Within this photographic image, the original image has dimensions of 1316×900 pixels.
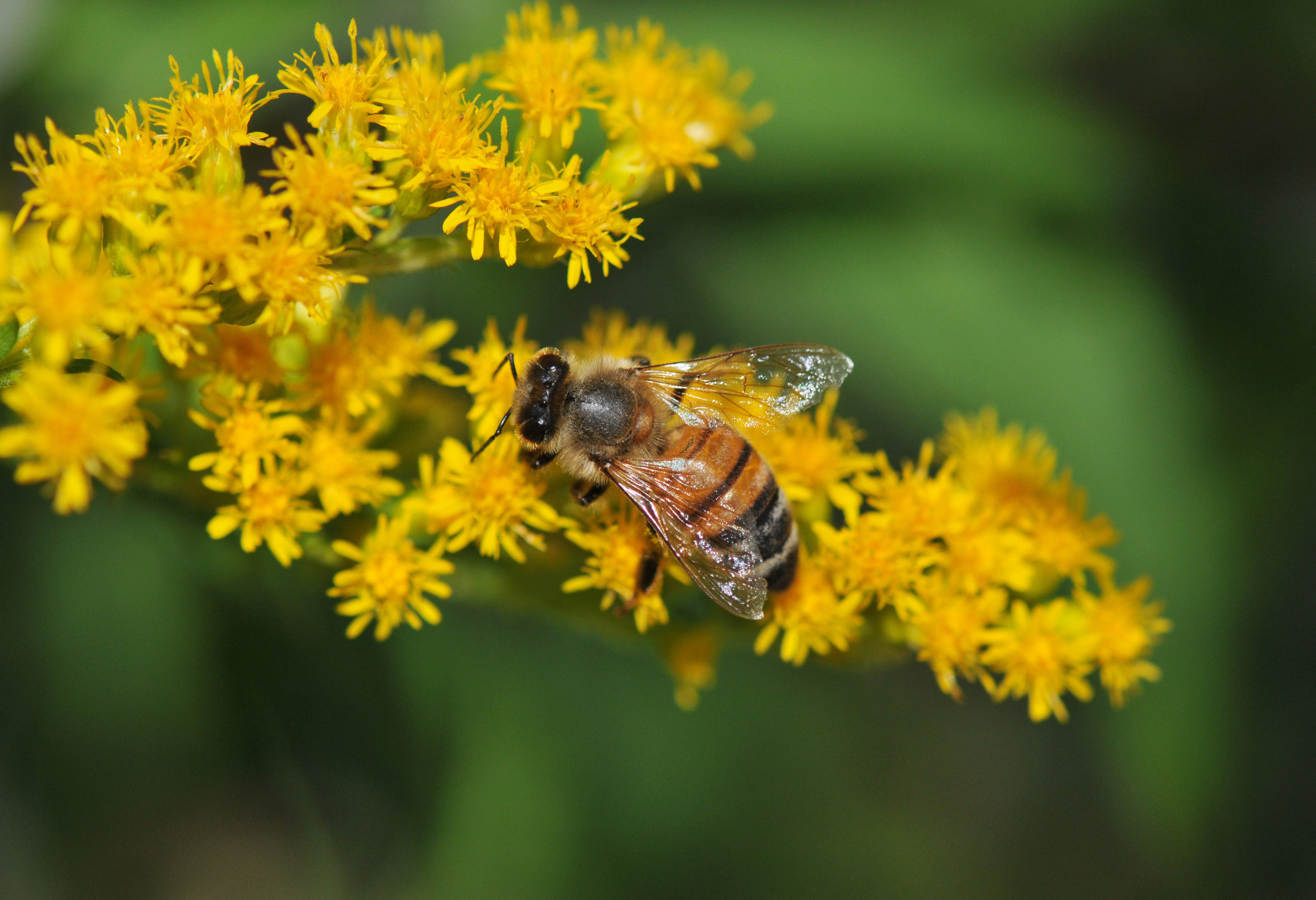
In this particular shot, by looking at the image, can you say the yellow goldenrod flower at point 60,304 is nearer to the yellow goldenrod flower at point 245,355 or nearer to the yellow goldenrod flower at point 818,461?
the yellow goldenrod flower at point 245,355

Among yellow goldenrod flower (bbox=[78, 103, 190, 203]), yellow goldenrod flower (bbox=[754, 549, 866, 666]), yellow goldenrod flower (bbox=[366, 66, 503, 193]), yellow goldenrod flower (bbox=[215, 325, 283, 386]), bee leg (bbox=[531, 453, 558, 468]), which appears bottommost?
yellow goldenrod flower (bbox=[754, 549, 866, 666])

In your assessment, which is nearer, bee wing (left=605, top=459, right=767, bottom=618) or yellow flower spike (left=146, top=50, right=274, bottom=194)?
yellow flower spike (left=146, top=50, right=274, bottom=194)

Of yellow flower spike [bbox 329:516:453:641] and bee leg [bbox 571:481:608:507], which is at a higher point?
bee leg [bbox 571:481:608:507]

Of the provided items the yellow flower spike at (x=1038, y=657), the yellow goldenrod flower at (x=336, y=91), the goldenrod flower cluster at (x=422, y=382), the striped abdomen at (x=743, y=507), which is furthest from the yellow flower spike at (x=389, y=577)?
the yellow flower spike at (x=1038, y=657)

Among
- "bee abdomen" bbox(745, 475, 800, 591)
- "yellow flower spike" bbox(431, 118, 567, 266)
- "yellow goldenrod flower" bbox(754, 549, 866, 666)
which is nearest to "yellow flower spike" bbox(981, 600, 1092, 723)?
"yellow goldenrod flower" bbox(754, 549, 866, 666)

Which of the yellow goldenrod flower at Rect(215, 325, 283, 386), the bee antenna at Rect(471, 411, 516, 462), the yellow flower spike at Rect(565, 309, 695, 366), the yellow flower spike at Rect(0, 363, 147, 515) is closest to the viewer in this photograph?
the yellow flower spike at Rect(0, 363, 147, 515)

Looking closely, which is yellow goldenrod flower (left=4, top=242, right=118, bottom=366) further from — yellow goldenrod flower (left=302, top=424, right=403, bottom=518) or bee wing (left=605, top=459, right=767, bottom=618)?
bee wing (left=605, top=459, right=767, bottom=618)

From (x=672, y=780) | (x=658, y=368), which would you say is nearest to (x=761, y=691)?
(x=672, y=780)
